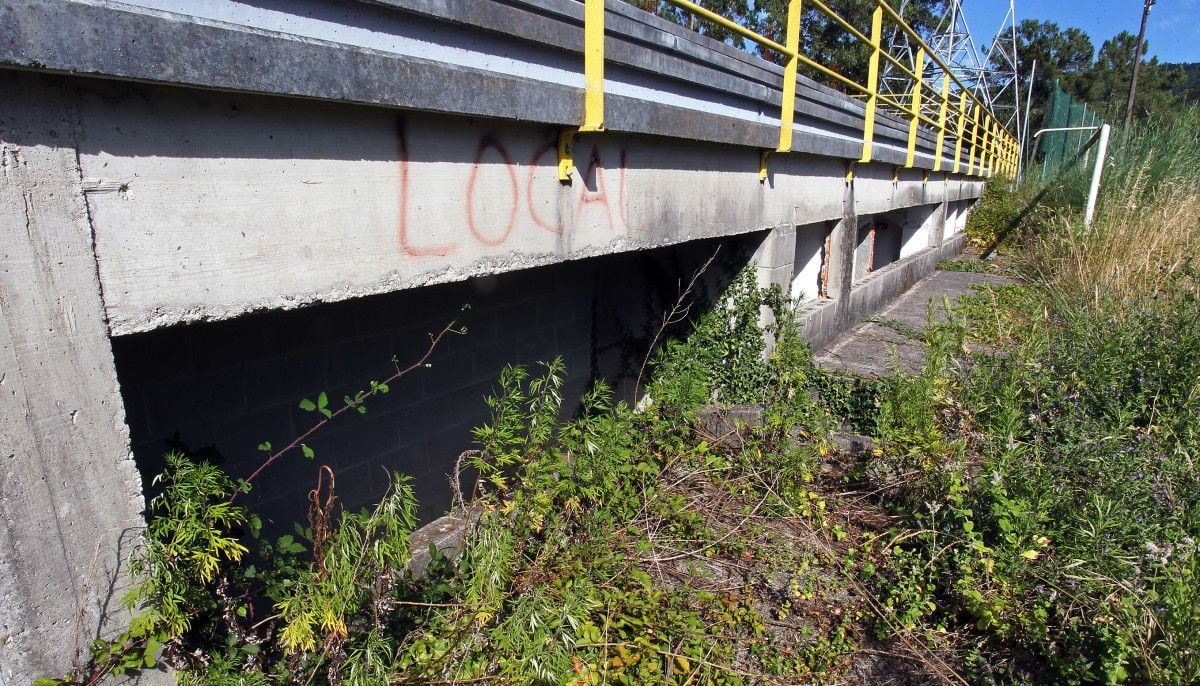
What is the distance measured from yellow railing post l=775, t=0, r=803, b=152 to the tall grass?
11.3ft

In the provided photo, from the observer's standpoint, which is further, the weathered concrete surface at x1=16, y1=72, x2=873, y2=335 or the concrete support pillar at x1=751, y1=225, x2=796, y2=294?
the concrete support pillar at x1=751, y1=225, x2=796, y2=294

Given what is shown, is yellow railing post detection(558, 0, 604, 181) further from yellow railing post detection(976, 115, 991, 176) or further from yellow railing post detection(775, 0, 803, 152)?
yellow railing post detection(976, 115, 991, 176)

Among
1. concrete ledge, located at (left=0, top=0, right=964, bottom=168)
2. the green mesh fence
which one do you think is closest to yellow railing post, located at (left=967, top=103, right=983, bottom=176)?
the green mesh fence

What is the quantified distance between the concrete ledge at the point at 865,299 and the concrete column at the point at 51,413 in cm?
452

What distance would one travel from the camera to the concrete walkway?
5242 mm

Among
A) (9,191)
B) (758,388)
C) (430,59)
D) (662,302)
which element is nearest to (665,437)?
(758,388)

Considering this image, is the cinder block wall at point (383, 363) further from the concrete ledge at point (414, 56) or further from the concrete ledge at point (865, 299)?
the concrete ledge at point (414, 56)

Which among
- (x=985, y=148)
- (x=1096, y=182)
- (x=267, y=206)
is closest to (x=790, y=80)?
(x=267, y=206)

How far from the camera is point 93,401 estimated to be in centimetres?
143

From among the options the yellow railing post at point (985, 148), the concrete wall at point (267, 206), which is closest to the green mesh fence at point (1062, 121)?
the yellow railing post at point (985, 148)

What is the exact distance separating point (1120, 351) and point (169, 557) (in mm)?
5353

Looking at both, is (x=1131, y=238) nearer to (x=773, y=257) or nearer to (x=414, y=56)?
(x=773, y=257)

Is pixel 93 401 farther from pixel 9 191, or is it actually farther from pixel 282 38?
pixel 282 38

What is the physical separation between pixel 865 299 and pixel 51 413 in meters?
6.96
